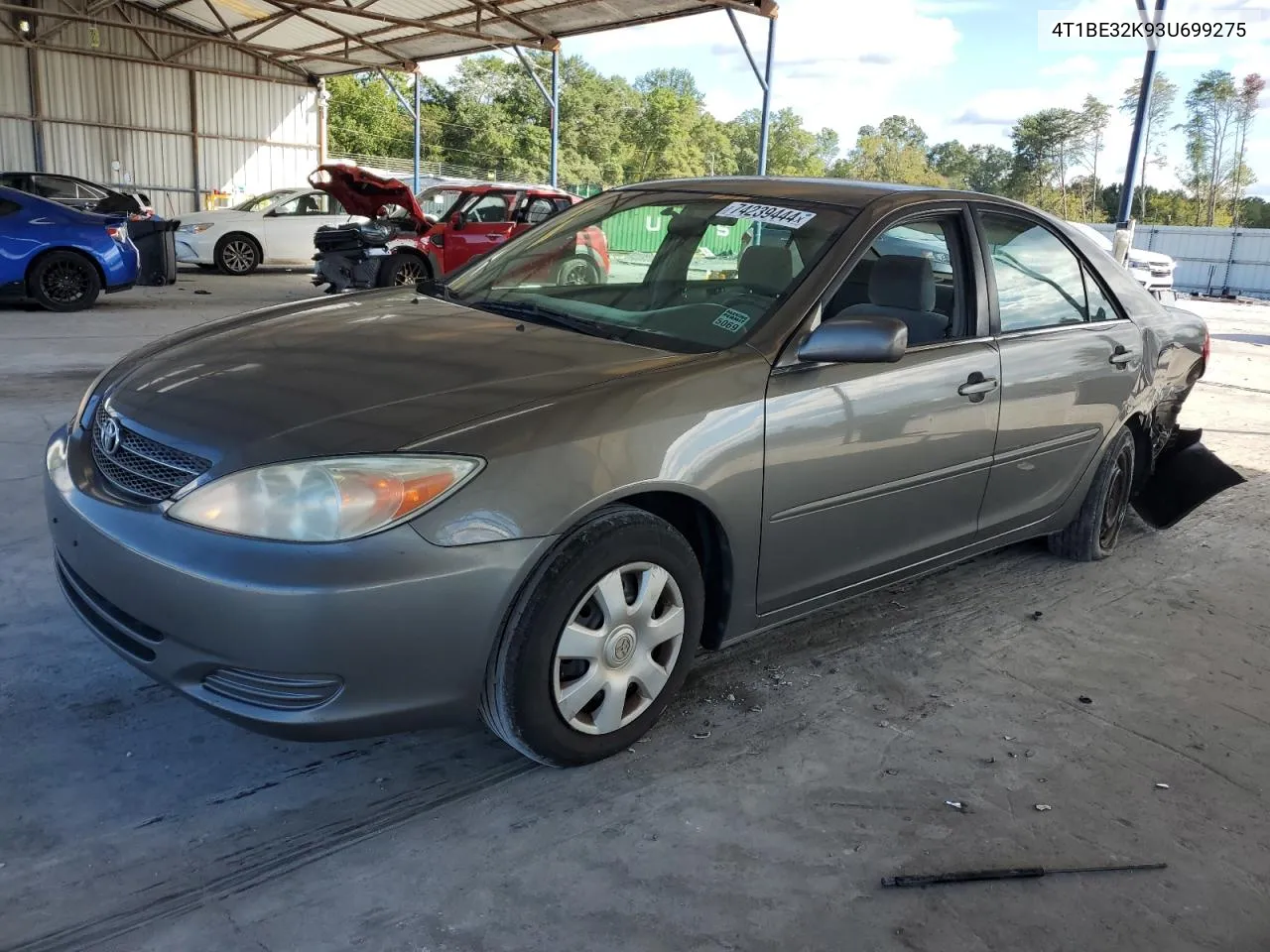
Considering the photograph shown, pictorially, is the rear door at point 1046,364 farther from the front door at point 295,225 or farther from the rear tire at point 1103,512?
the front door at point 295,225

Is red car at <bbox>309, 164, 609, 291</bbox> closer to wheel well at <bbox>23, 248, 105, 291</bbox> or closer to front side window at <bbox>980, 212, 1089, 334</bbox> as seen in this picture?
wheel well at <bbox>23, 248, 105, 291</bbox>

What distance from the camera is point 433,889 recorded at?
2.18 m

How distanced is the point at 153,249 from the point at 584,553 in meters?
12.0

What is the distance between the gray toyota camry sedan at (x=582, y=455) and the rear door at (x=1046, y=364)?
0.05 ft

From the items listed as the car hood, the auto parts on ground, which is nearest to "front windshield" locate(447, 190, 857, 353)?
the car hood

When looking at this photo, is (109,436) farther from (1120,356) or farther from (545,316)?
(1120,356)

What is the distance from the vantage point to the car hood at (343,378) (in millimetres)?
2301

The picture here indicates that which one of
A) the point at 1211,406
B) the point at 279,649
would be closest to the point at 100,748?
the point at 279,649

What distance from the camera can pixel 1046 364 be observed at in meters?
3.67

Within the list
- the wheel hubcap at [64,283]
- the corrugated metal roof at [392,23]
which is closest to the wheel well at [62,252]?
the wheel hubcap at [64,283]

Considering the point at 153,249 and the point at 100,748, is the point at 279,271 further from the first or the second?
the point at 100,748

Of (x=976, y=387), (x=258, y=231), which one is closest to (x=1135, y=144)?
(x=976, y=387)

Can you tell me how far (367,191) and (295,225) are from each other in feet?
11.7

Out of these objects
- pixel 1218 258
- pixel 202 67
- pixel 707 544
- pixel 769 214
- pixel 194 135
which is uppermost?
pixel 202 67
